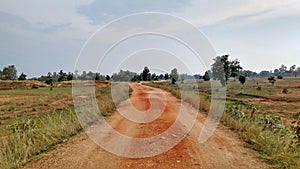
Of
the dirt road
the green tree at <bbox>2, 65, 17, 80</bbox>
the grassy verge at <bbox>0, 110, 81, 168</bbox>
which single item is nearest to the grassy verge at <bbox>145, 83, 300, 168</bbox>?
the dirt road

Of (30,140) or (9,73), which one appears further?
(9,73)

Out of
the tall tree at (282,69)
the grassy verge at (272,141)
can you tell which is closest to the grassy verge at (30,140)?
the grassy verge at (272,141)

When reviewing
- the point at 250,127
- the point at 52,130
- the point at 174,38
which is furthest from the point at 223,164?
the point at 174,38

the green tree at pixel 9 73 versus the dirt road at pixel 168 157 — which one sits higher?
the green tree at pixel 9 73

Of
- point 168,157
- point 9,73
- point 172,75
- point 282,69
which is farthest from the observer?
point 282,69

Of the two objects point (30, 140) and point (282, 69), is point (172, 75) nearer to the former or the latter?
point (30, 140)

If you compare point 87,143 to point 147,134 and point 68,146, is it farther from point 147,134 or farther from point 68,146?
point 147,134

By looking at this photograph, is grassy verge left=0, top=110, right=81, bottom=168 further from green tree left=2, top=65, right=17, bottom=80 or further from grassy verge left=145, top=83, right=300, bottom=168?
green tree left=2, top=65, right=17, bottom=80

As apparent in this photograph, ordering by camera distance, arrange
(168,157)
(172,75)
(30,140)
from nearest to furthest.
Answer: (168,157)
(30,140)
(172,75)

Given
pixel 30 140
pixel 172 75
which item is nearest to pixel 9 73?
pixel 172 75

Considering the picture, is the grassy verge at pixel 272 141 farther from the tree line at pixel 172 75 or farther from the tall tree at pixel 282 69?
the tall tree at pixel 282 69

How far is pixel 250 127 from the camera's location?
9.77 metres

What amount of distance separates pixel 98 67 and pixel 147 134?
11.8ft

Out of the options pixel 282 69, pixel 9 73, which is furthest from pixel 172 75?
pixel 282 69
